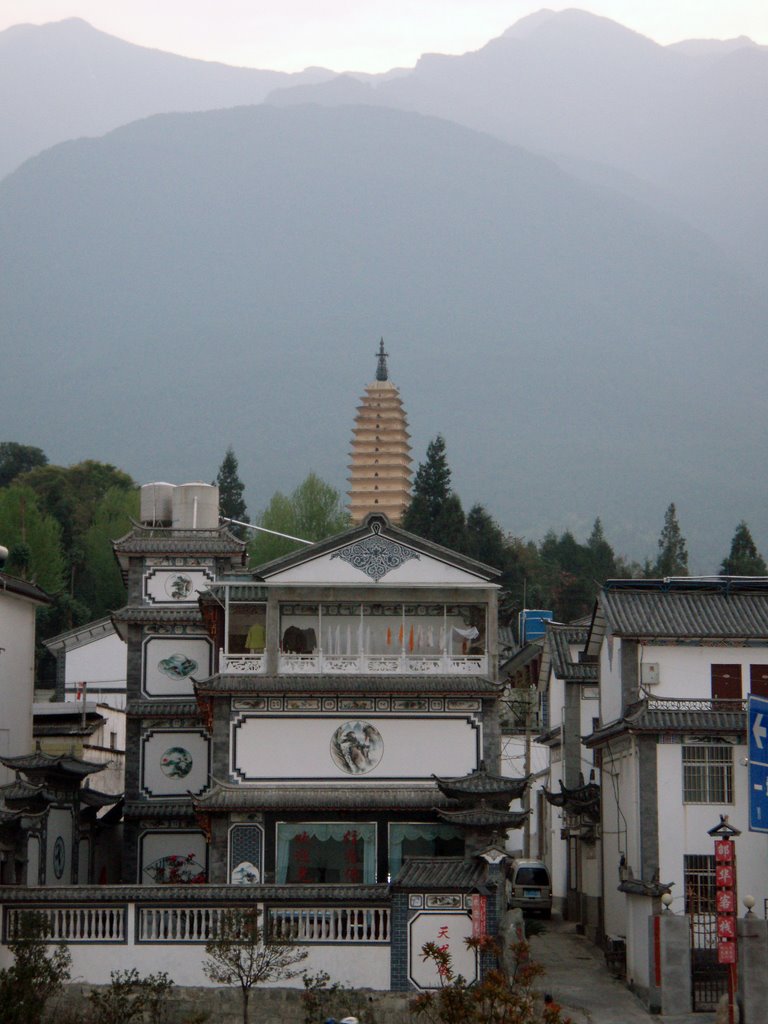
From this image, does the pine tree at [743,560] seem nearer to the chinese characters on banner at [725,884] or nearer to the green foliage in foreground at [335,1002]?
the chinese characters on banner at [725,884]

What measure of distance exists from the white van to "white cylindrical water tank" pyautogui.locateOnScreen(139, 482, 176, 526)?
597 inches

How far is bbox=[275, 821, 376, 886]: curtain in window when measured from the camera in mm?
37844

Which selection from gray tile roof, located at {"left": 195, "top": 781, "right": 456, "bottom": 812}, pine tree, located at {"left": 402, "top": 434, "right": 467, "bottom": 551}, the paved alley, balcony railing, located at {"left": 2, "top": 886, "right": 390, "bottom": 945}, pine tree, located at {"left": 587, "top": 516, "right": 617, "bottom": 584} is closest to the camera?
balcony railing, located at {"left": 2, "top": 886, "right": 390, "bottom": 945}

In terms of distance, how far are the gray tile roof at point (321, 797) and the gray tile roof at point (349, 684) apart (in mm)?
2248

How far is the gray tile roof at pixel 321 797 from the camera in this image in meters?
37.6

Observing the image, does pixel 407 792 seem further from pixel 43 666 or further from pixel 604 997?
pixel 43 666

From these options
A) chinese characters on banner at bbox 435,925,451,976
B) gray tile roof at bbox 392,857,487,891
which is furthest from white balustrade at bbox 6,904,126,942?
chinese characters on banner at bbox 435,925,451,976

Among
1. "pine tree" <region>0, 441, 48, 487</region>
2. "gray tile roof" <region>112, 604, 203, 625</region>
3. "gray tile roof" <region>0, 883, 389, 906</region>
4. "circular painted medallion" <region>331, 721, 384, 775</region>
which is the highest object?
"pine tree" <region>0, 441, 48, 487</region>

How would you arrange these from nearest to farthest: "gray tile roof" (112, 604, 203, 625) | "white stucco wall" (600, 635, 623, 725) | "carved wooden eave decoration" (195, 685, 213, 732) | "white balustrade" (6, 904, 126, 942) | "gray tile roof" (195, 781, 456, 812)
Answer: "white balustrade" (6, 904, 126, 942) → "gray tile roof" (195, 781, 456, 812) → "carved wooden eave decoration" (195, 685, 213, 732) → "white stucco wall" (600, 635, 623, 725) → "gray tile roof" (112, 604, 203, 625)

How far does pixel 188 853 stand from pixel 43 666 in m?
38.4

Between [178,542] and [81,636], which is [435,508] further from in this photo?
[178,542]

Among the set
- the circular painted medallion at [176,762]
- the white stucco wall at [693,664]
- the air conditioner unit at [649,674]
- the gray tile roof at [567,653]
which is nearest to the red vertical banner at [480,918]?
the white stucco wall at [693,664]

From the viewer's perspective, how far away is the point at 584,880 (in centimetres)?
4575

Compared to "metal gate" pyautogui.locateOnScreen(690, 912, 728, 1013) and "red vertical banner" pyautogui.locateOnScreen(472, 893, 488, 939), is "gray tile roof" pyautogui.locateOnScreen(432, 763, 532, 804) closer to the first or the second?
"red vertical banner" pyautogui.locateOnScreen(472, 893, 488, 939)
